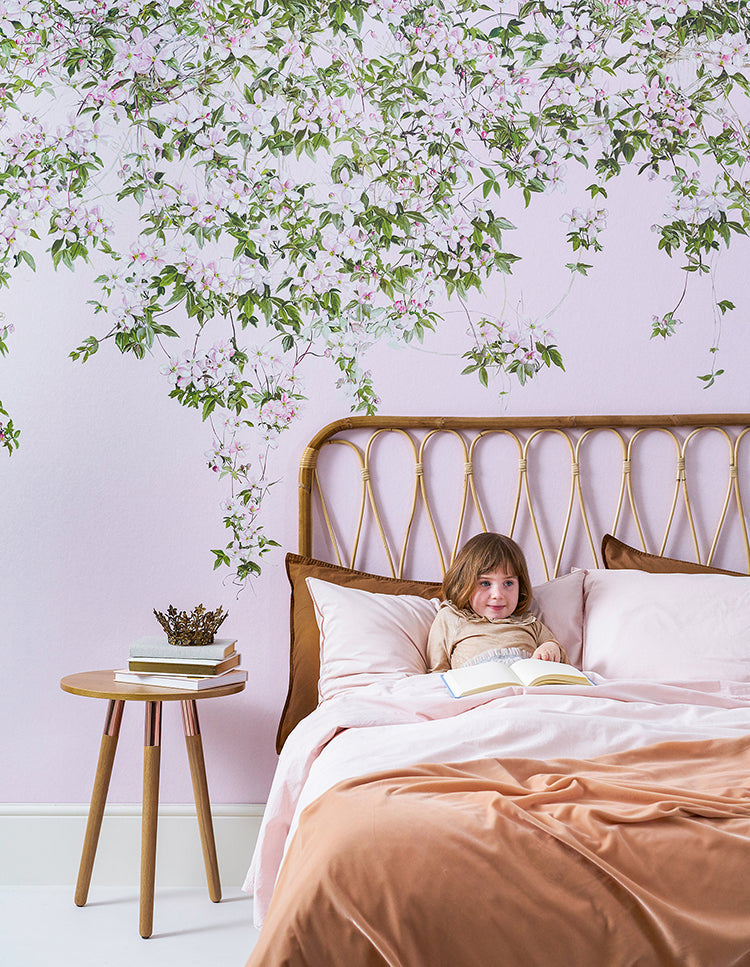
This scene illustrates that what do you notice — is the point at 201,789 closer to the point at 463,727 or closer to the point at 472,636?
the point at 472,636

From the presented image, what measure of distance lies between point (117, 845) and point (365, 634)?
0.90 m

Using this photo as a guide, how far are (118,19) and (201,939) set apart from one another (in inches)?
90.7

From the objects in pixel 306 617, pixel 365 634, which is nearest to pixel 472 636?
pixel 365 634

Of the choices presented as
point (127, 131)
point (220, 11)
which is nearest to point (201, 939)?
point (127, 131)

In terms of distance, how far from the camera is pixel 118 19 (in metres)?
2.33

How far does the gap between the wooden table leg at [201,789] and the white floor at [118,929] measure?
0.24 feet

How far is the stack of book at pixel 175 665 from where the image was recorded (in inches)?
79.4

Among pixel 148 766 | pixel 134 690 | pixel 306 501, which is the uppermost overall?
pixel 306 501

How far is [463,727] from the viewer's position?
1391mm

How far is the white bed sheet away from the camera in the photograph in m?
1.33

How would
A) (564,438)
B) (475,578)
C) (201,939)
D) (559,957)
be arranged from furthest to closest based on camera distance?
(564,438) < (475,578) < (201,939) < (559,957)

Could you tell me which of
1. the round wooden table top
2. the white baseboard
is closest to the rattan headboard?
the round wooden table top

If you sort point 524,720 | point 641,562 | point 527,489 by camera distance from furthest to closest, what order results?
point 527,489, point 641,562, point 524,720

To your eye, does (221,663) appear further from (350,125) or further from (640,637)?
(350,125)
